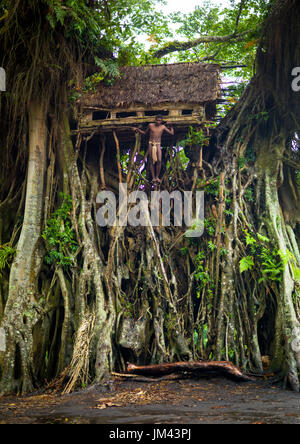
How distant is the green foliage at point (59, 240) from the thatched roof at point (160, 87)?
226 cm

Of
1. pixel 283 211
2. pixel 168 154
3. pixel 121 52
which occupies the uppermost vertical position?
pixel 121 52

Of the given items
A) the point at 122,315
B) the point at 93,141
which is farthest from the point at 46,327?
the point at 93,141

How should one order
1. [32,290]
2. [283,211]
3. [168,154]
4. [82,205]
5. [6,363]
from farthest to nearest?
[168,154]
[283,211]
[82,205]
[32,290]
[6,363]

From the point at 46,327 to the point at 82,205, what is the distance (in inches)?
81.8

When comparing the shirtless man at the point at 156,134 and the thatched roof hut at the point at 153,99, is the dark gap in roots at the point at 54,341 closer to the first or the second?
the shirtless man at the point at 156,134

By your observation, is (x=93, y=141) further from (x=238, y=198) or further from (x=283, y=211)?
(x=283, y=211)

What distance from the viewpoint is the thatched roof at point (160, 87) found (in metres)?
7.27

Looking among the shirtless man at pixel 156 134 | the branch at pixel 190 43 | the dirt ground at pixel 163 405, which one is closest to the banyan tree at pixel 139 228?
the shirtless man at pixel 156 134

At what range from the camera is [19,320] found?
5793 millimetres

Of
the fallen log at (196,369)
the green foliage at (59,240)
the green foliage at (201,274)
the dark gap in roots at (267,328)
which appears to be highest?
the green foliage at (59,240)

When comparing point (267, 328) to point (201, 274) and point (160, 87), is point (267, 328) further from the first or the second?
point (160, 87)

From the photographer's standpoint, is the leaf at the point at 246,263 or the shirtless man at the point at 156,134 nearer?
the leaf at the point at 246,263

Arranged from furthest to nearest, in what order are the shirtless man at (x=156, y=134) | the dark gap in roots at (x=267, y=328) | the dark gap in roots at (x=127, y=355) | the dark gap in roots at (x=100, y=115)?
the dark gap in roots at (x=100, y=115)
the shirtless man at (x=156, y=134)
the dark gap in roots at (x=267, y=328)
the dark gap in roots at (x=127, y=355)

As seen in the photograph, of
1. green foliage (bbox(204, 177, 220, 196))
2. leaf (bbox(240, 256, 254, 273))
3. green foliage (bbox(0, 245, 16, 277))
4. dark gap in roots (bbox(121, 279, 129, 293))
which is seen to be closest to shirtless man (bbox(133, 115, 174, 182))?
green foliage (bbox(204, 177, 220, 196))
